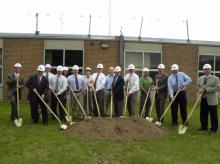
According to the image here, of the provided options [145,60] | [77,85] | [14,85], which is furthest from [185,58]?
[14,85]

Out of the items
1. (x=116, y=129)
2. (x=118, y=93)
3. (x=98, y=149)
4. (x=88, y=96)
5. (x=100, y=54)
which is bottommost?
(x=98, y=149)

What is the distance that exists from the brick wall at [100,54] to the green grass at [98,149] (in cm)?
1321

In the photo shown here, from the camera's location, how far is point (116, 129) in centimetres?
1245

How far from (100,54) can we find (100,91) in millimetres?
11179

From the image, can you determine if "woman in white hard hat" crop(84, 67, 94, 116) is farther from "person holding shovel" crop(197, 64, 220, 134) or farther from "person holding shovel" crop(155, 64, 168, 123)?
"person holding shovel" crop(197, 64, 220, 134)

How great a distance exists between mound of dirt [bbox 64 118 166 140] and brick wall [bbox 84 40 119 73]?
43.0 ft

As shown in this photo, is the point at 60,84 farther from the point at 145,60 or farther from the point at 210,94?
the point at 145,60

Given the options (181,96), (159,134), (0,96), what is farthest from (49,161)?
(0,96)

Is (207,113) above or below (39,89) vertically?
below

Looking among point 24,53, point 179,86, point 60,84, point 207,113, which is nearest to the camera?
point 207,113

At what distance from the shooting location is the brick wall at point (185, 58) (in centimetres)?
2717

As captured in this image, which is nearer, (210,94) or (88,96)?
(210,94)

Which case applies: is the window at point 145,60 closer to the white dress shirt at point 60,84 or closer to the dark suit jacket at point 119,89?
the dark suit jacket at point 119,89

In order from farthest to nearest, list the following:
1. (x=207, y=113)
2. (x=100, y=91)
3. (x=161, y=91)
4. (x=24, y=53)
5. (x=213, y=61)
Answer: (x=213, y=61) → (x=24, y=53) → (x=100, y=91) → (x=161, y=91) → (x=207, y=113)
